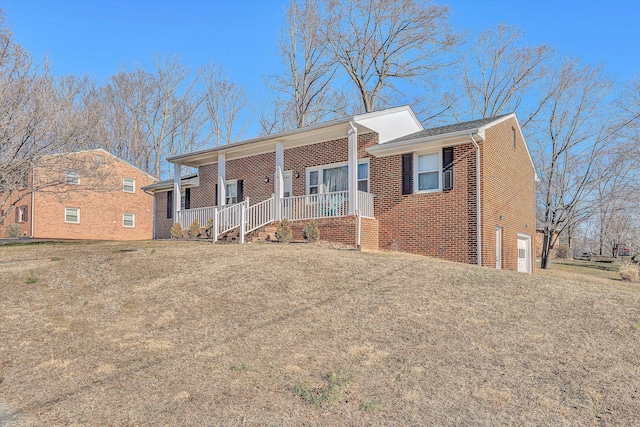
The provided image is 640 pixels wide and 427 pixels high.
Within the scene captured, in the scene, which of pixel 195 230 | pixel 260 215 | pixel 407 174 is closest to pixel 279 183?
pixel 260 215

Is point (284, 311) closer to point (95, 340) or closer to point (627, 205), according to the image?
point (95, 340)

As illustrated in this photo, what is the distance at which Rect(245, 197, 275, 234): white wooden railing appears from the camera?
15359 mm

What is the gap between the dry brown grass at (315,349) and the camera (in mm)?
4043

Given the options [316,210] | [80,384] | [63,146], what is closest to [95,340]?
[80,384]

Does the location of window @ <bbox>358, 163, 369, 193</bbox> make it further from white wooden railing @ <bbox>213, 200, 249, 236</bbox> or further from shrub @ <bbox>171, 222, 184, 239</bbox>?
shrub @ <bbox>171, 222, 184, 239</bbox>

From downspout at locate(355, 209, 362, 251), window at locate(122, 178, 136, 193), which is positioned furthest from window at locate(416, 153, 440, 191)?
window at locate(122, 178, 136, 193)

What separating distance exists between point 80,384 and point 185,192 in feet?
55.5

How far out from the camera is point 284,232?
46.3ft

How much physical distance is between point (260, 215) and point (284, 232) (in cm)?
187

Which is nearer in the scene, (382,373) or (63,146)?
(382,373)

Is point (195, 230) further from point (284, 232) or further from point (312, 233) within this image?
point (312, 233)

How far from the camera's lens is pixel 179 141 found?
3778cm

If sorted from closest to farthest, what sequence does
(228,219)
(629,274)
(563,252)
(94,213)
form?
(228,219), (629,274), (94,213), (563,252)

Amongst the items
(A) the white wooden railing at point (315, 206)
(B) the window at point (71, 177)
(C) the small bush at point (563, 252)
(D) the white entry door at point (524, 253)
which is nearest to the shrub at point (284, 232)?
(A) the white wooden railing at point (315, 206)
